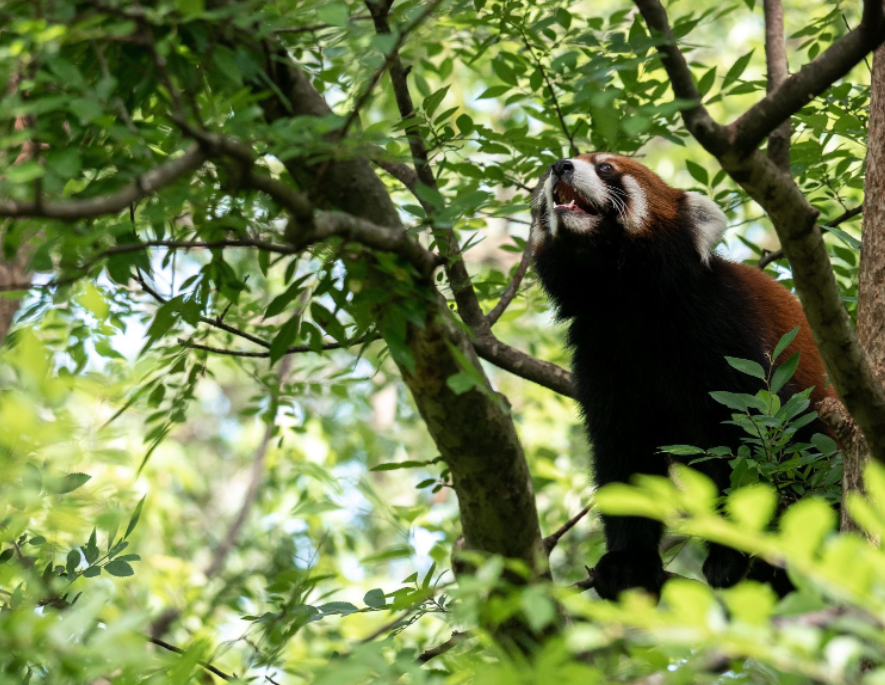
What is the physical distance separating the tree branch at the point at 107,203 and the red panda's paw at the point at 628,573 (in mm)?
2676

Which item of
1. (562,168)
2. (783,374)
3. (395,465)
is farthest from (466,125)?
(783,374)

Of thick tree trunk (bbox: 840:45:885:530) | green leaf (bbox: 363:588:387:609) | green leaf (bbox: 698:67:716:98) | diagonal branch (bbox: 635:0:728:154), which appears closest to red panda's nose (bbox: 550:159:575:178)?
green leaf (bbox: 698:67:716:98)

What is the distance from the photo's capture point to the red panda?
3910 millimetres

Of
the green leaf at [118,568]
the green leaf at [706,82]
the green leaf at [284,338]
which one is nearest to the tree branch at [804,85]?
the green leaf at [284,338]

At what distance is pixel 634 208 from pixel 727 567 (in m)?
1.60

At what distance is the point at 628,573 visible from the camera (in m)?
3.84

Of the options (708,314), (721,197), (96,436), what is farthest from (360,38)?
(721,197)

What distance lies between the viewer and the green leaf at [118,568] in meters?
2.65

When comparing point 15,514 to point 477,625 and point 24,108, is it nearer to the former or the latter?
point 24,108

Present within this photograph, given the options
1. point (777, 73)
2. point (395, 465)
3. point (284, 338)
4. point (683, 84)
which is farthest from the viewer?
point (395, 465)

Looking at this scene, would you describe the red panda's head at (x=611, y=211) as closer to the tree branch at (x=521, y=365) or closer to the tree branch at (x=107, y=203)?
the tree branch at (x=521, y=365)

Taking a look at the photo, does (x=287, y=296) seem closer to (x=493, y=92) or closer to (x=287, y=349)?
(x=287, y=349)

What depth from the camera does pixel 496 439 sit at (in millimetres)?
2615

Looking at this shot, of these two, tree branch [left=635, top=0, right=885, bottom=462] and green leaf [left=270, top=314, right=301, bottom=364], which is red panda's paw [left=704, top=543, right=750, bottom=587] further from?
green leaf [left=270, top=314, right=301, bottom=364]
